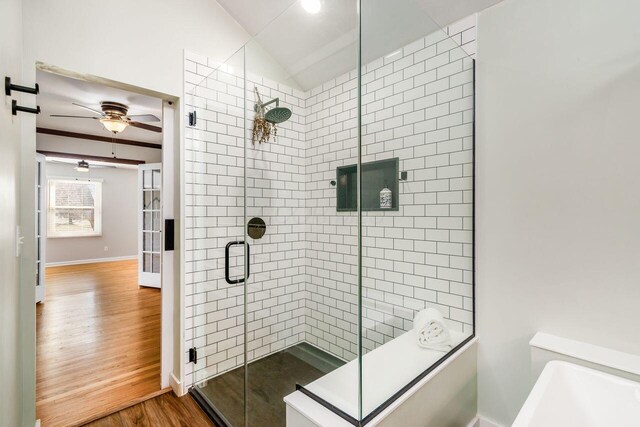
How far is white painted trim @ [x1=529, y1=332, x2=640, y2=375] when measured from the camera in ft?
4.24

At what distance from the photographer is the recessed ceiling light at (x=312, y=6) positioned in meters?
1.80

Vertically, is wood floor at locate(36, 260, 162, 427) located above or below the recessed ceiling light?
below

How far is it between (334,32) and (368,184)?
1014mm

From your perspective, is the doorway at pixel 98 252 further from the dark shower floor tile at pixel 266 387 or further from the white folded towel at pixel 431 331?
the white folded towel at pixel 431 331

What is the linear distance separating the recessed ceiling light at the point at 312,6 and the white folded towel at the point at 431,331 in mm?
1976

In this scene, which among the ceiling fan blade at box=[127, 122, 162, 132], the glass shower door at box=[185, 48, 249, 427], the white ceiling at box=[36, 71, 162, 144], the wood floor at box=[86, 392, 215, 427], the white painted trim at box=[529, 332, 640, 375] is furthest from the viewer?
the ceiling fan blade at box=[127, 122, 162, 132]

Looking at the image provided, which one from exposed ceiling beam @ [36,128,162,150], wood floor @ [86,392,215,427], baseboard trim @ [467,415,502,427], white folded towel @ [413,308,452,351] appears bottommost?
wood floor @ [86,392,215,427]

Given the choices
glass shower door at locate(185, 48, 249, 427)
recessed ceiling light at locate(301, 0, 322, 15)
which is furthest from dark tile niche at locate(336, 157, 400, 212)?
recessed ceiling light at locate(301, 0, 322, 15)

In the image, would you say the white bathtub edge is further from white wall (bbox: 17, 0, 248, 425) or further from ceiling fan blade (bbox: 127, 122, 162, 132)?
ceiling fan blade (bbox: 127, 122, 162, 132)

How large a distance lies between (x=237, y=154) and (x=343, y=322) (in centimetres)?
135

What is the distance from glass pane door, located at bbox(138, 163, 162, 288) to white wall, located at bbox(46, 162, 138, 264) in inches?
118

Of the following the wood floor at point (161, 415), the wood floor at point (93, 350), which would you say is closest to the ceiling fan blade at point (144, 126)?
the wood floor at point (93, 350)

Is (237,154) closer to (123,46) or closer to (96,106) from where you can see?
(123,46)

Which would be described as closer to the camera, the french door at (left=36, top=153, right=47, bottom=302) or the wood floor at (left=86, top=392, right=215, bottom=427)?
the wood floor at (left=86, top=392, right=215, bottom=427)
